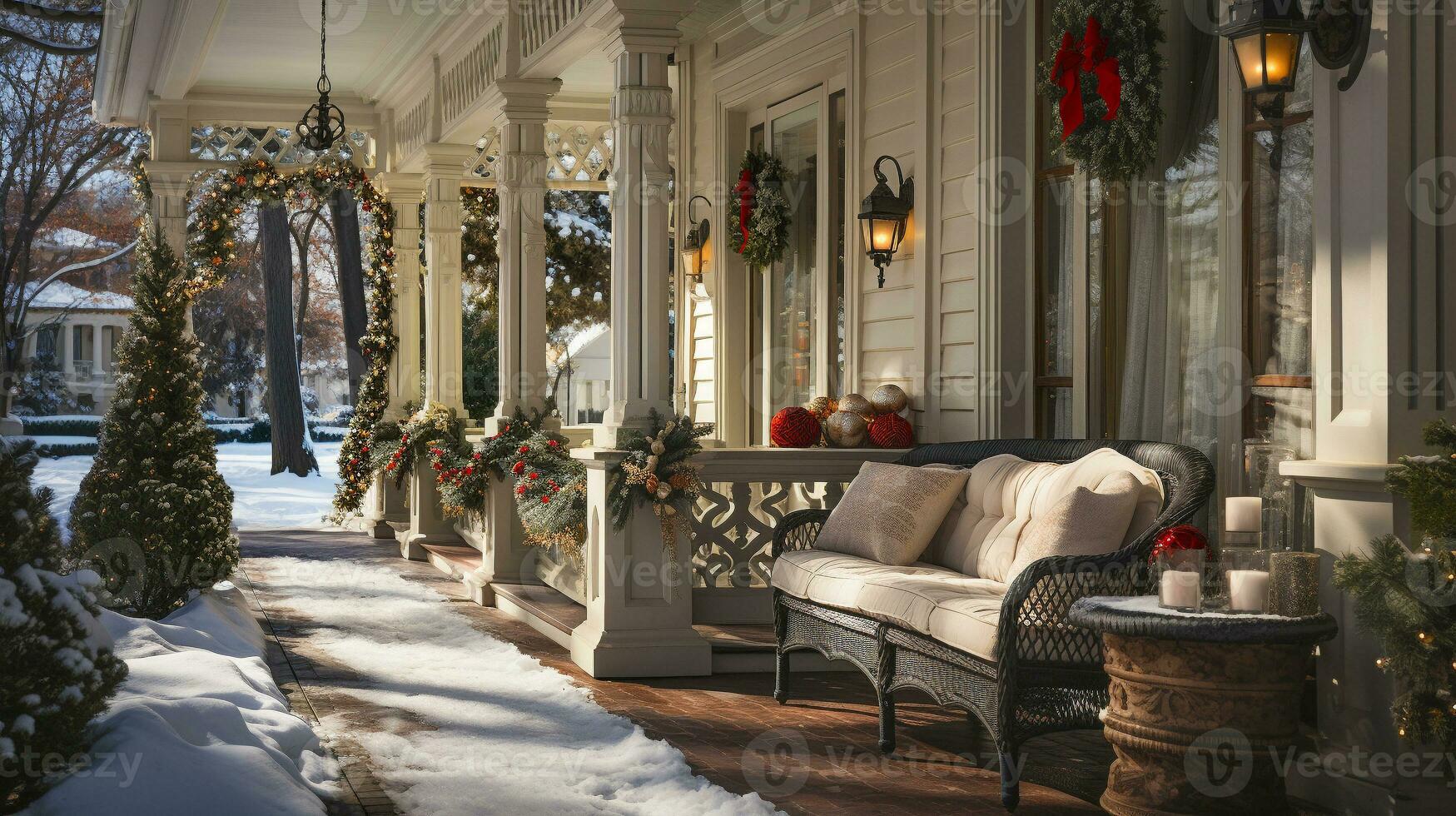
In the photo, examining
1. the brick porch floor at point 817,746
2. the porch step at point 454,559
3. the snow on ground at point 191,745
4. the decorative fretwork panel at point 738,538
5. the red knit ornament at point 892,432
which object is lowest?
the brick porch floor at point 817,746

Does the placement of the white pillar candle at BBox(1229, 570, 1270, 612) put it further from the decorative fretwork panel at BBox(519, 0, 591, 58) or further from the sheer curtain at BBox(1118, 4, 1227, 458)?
the decorative fretwork panel at BBox(519, 0, 591, 58)

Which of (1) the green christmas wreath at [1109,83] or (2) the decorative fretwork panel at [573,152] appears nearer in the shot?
(1) the green christmas wreath at [1109,83]

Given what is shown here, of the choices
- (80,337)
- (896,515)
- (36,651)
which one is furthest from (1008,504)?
(80,337)

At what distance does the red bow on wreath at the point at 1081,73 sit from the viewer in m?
5.29

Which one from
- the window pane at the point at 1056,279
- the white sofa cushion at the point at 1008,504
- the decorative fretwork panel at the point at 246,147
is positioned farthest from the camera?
the decorative fretwork panel at the point at 246,147

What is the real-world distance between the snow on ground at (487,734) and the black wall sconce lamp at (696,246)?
312cm

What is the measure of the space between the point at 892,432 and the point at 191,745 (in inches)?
156

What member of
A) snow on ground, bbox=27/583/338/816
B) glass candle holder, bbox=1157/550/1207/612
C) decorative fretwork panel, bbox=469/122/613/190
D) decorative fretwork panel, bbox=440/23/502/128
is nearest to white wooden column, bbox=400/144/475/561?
decorative fretwork panel, bbox=440/23/502/128

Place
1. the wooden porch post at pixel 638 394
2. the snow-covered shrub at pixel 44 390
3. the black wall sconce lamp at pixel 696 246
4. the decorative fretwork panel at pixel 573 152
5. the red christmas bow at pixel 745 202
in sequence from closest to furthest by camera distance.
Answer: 1. the wooden porch post at pixel 638 394
2. the red christmas bow at pixel 745 202
3. the black wall sconce lamp at pixel 696 246
4. the decorative fretwork panel at pixel 573 152
5. the snow-covered shrub at pixel 44 390

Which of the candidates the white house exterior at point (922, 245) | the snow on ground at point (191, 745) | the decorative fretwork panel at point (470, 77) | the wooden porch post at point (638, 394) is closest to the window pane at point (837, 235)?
the white house exterior at point (922, 245)

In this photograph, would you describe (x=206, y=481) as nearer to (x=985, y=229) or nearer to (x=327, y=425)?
(x=985, y=229)

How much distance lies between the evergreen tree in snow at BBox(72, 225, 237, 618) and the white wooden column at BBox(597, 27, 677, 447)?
2.14 meters

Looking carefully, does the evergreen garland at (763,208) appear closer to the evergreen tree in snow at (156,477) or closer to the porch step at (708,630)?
the porch step at (708,630)

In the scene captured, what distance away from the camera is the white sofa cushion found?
452 centimetres
